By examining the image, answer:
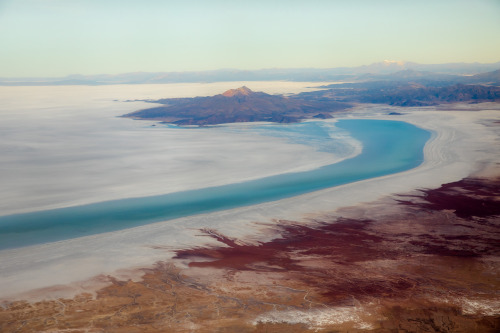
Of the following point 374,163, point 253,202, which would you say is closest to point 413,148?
point 374,163

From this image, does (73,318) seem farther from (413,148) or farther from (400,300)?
(413,148)

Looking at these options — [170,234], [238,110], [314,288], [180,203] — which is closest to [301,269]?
[314,288]

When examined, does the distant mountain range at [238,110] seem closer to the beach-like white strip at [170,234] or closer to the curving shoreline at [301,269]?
the beach-like white strip at [170,234]

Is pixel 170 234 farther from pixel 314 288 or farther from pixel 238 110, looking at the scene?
pixel 238 110

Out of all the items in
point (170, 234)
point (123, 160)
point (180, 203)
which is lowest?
point (170, 234)

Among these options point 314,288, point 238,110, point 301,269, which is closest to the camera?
point 314,288

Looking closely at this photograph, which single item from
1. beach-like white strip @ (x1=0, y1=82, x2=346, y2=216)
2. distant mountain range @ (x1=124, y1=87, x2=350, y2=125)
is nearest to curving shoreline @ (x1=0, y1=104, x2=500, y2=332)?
beach-like white strip @ (x1=0, y1=82, x2=346, y2=216)
